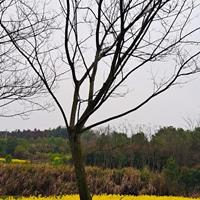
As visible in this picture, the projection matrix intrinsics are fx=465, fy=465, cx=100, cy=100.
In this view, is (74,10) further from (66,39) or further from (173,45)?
(173,45)

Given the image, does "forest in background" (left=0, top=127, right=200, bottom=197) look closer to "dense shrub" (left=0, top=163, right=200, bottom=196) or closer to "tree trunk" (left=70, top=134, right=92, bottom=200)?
"dense shrub" (left=0, top=163, right=200, bottom=196)

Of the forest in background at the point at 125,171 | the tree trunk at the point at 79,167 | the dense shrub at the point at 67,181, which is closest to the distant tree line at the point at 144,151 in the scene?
the forest in background at the point at 125,171

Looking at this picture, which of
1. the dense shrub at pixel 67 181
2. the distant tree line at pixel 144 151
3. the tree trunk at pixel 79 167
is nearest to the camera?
the tree trunk at pixel 79 167

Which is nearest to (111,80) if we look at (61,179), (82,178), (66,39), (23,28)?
(66,39)

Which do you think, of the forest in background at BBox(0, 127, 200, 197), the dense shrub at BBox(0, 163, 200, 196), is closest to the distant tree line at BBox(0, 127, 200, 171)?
the forest in background at BBox(0, 127, 200, 197)

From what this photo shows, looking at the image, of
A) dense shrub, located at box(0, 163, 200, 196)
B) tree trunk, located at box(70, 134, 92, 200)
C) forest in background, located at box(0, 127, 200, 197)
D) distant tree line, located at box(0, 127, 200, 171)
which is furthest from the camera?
distant tree line, located at box(0, 127, 200, 171)

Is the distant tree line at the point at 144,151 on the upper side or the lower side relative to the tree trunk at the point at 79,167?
upper

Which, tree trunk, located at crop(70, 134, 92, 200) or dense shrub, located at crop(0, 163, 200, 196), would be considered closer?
tree trunk, located at crop(70, 134, 92, 200)

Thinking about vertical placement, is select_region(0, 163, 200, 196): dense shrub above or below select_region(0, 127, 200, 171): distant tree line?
below

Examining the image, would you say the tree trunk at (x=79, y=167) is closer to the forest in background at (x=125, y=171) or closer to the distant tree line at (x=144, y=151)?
the forest in background at (x=125, y=171)

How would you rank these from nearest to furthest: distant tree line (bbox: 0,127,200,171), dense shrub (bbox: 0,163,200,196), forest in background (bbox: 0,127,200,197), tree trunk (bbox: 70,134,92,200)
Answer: tree trunk (bbox: 70,134,92,200), dense shrub (bbox: 0,163,200,196), forest in background (bbox: 0,127,200,197), distant tree line (bbox: 0,127,200,171)

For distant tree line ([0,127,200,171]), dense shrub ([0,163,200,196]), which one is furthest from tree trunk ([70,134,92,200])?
distant tree line ([0,127,200,171])

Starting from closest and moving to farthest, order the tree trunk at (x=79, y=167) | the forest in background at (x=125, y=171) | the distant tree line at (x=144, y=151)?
the tree trunk at (x=79, y=167) < the forest in background at (x=125, y=171) < the distant tree line at (x=144, y=151)

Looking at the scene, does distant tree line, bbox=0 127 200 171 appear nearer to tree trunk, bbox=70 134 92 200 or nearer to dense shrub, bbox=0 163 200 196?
dense shrub, bbox=0 163 200 196
